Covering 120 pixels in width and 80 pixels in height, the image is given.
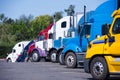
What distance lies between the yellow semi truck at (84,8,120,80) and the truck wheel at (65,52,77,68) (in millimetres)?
7493

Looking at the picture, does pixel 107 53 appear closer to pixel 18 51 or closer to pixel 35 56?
pixel 35 56

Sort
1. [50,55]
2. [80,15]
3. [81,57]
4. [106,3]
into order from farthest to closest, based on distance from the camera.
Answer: [50,55]
[80,15]
[81,57]
[106,3]

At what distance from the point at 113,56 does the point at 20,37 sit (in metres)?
79.4

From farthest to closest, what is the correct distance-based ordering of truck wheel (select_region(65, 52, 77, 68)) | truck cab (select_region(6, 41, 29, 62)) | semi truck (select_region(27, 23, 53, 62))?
truck cab (select_region(6, 41, 29, 62))
semi truck (select_region(27, 23, 53, 62))
truck wheel (select_region(65, 52, 77, 68))

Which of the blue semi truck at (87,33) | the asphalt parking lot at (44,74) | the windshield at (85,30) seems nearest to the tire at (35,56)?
the blue semi truck at (87,33)

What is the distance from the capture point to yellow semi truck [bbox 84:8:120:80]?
12.8 meters

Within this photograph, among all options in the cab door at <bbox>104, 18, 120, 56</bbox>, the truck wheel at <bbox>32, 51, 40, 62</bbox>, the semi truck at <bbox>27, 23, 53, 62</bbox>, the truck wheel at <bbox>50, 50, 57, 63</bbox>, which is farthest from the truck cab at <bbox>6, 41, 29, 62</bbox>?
the cab door at <bbox>104, 18, 120, 56</bbox>

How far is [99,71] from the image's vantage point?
43.8ft

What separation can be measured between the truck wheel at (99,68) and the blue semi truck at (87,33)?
4.09 meters

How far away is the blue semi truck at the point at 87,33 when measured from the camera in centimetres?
1808

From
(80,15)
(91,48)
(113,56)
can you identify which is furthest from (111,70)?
(80,15)

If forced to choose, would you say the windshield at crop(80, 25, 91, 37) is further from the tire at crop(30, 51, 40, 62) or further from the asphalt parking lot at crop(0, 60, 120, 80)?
the tire at crop(30, 51, 40, 62)

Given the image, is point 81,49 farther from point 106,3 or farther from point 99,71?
point 99,71

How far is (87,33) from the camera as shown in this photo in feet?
67.5
